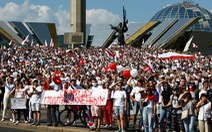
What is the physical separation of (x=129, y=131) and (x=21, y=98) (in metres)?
4.30

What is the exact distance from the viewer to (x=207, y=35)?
9725 cm

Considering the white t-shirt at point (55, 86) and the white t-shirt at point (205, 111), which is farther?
the white t-shirt at point (55, 86)

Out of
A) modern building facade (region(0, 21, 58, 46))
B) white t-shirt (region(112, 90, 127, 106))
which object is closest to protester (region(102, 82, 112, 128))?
white t-shirt (region(112, 90, 127, 106))

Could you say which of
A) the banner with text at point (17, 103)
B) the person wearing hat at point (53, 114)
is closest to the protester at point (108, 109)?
the person wearing hat at point (53, 114)

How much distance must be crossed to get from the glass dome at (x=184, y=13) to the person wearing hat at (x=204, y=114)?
102m

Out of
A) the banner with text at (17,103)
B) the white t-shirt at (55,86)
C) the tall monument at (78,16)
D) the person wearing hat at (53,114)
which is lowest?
the person wearing hat at (53,114)

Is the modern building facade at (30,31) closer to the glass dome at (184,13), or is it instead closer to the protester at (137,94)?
the glass dome at (184,13)

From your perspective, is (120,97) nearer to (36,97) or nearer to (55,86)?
(55,86)

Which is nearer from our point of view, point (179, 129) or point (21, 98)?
point (179, 129)

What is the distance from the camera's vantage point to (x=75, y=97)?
50.4ft

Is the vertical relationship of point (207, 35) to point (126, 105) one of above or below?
above

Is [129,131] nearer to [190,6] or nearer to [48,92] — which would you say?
[48,92]

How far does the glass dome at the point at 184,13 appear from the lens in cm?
11584

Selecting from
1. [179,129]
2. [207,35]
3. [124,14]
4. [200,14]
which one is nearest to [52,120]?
[179,129]
